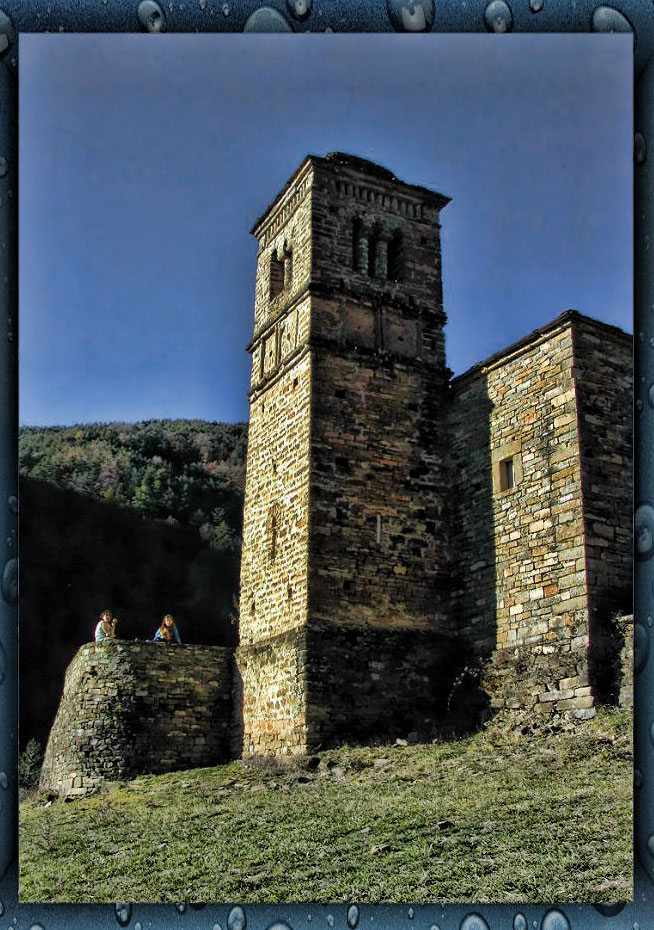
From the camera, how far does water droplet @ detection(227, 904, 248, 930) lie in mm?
5930

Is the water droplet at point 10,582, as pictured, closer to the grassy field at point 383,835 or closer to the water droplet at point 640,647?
the grassy field at point 383,835

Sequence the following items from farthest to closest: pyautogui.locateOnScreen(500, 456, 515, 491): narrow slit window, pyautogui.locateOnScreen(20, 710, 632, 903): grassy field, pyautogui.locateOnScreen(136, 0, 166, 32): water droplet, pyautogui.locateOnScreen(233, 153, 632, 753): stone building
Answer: pyautogui.locateOnScreen(500, 456, 515, 491): narrow slit window, pyautogui.locateOnScreen(233, 153, 632, 753): stone building, pyautogui.locateOnScreen(136, 0, 166, 32): water droplet, pyautogui.locateOnScreen(20, 710, 632, 903): grassy field

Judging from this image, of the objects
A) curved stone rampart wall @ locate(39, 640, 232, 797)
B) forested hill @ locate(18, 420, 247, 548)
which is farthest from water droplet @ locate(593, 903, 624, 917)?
curved stone rampart wall @ locate(39, 640, 232, 797)

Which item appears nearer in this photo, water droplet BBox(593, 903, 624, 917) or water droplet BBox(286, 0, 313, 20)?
water droplet BBox(593, 903, 624, 917)

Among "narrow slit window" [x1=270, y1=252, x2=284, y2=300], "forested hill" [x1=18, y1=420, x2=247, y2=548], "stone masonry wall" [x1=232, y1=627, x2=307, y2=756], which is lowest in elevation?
"stone masonry wall" [x1=232, y1=627, x2=307, y2=756]

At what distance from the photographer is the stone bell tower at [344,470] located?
9.52m

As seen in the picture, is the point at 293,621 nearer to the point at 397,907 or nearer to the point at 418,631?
the point at 418,631

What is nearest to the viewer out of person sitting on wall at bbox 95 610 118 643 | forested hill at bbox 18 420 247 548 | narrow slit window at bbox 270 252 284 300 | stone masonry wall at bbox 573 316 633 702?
forested hill at bbox 18 420 247 548

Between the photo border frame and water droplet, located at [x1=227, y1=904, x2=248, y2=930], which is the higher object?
the photo border frame

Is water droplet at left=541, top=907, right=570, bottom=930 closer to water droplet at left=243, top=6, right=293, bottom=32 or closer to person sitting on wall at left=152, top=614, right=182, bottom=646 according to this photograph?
person sitting on wall at left=152, top=614, right=182, bottom=646

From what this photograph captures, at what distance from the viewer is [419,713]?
9617 millimetres

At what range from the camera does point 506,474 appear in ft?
32.7

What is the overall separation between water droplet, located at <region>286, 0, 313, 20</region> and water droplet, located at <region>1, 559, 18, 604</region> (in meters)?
→ 3.79

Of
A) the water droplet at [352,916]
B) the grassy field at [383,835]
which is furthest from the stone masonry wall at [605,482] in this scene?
the water droplet at [352,916]
